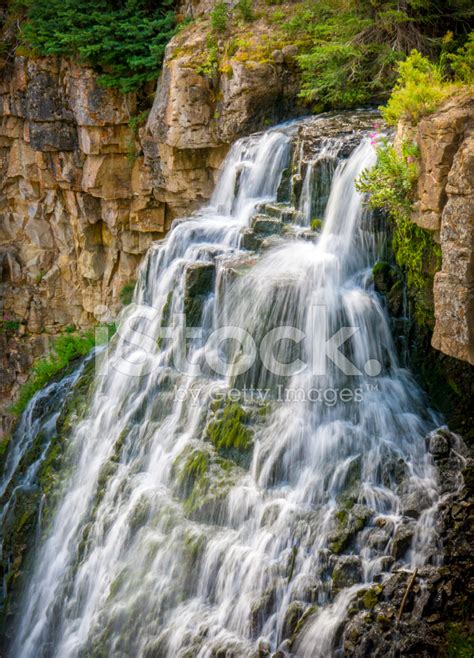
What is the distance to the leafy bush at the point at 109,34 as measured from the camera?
518 inches

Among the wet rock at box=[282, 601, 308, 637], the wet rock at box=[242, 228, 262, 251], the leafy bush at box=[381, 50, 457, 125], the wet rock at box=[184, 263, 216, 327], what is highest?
the leafy bush at box=[381, 50, 457, 125]

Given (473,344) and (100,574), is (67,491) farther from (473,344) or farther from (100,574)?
(473,344)

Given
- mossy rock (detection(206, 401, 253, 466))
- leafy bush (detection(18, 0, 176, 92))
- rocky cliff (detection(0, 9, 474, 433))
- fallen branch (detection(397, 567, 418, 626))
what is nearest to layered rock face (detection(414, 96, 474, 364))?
rocky cliff (detection(0, 9, 474, 433))

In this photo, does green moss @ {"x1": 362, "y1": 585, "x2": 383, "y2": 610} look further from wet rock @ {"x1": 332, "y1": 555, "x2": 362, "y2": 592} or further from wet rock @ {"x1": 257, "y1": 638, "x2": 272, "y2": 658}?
wet rock @ {"x1": 257, "y1": 638, "x2": 272, "y2": 658}

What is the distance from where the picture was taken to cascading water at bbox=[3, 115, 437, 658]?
6.46 meters

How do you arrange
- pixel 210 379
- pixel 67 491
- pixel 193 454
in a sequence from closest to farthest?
1. pixel 193 454
2. pixel 210 379
3. pixel 67 491

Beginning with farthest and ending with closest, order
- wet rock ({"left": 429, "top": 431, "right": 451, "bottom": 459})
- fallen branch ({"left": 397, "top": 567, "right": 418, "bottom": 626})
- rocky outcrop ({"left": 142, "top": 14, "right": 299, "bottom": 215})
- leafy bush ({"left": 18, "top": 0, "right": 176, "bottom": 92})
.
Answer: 1. leafy bush ({"left": 18, "top": 0, "right": 176, "bottom": 92})
2. rocky outcrop ({"left": 142, "top": 14, "right": 299, "bottom": 215})
3. wet rock ({"left": 429, "top": 431, "right": 451, "bottom": 459})
4. fallen branch ({"left": 397, "top": 567, "right": 418, "bottom": 626})

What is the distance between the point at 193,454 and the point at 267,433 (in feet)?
3.30

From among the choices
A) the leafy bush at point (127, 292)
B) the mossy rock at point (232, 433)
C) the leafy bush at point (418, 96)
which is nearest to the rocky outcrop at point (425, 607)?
the mossy rock at point (232, 433)

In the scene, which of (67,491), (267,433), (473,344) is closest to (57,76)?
(67,491)

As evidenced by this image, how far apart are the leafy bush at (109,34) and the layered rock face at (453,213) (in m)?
8.50

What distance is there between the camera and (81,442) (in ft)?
32.3

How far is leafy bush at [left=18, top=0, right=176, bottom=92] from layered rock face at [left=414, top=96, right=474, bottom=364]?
8499 millimetres

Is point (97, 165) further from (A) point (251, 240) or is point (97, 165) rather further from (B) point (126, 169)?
(A) point (251, 240)
